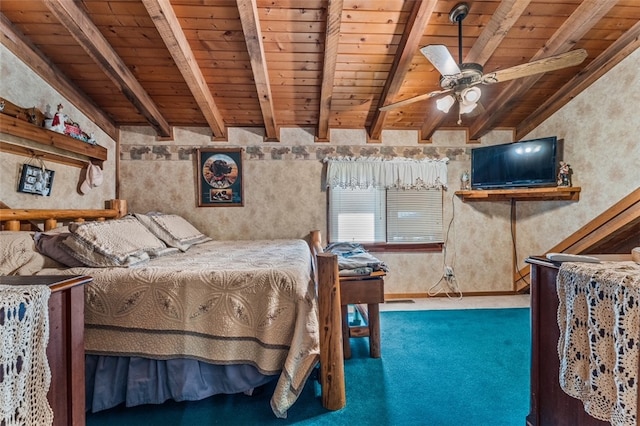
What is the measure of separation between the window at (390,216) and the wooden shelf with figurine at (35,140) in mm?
2877

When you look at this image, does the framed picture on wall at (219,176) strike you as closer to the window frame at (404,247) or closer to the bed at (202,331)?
the window frame at (404,247)

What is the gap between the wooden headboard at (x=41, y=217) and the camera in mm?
2105

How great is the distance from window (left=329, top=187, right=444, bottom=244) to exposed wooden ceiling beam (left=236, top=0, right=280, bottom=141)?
1.46 meters

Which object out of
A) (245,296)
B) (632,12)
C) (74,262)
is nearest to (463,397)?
(245,296)

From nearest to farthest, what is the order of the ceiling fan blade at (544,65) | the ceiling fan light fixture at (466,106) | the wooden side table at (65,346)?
the wooden side table at (65,346)
the ceiling fan blade at (544,65)
the ceiling fan light fixture at (466,106)

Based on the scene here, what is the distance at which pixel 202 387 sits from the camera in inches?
68.7

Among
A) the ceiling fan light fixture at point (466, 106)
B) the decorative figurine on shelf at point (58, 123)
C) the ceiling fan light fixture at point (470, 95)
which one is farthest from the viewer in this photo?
the decorative figurine on shelf at point (58, 123)

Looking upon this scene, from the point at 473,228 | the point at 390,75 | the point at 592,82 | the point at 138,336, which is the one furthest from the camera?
the point at 473,228

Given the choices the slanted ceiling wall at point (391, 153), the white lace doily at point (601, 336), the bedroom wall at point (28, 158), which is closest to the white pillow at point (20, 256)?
the bedroom wall at point (28, 158)

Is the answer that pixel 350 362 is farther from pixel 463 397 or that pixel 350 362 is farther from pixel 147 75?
pixel 147 75

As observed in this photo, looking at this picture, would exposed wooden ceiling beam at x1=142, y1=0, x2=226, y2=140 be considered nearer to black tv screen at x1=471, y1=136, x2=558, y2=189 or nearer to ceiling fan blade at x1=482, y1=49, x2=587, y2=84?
ceiling fan blade at x1=482, y1=49, x2=587, y2=84

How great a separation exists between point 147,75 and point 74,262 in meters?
1.97

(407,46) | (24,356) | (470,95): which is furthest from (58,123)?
(470,95)

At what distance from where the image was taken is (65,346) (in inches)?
41.1
